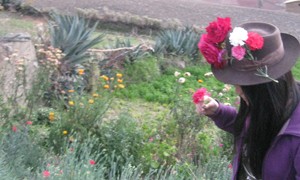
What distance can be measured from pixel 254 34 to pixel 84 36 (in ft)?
19.0

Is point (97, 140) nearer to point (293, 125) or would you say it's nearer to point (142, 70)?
point (293, 125)

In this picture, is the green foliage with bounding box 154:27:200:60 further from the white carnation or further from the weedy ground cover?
the white carnation

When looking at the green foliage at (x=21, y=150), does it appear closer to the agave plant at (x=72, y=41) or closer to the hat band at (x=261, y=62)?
the hat band at (x=261, y=62)

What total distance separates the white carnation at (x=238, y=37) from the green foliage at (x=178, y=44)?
727 cm

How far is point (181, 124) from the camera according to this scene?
543cm

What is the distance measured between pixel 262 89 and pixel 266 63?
0.38 ft

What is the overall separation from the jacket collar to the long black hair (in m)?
0.01

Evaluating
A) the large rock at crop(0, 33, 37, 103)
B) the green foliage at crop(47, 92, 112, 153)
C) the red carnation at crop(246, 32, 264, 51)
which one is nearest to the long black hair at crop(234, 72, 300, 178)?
the red carnation at crop(246, 32, 264, 51)

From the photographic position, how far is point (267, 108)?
2.38 meters

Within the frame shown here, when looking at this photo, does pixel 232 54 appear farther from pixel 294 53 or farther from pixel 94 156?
pixel 94 156

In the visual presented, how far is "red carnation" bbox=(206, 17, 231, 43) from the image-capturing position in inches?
100.0

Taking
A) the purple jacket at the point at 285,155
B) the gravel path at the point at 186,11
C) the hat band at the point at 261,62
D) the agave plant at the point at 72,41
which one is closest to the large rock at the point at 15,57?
the agave plant at the point at 72,41

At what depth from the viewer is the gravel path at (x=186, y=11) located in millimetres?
14578

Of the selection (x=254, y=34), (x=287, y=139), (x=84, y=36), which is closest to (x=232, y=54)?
(x=254, y=34)
